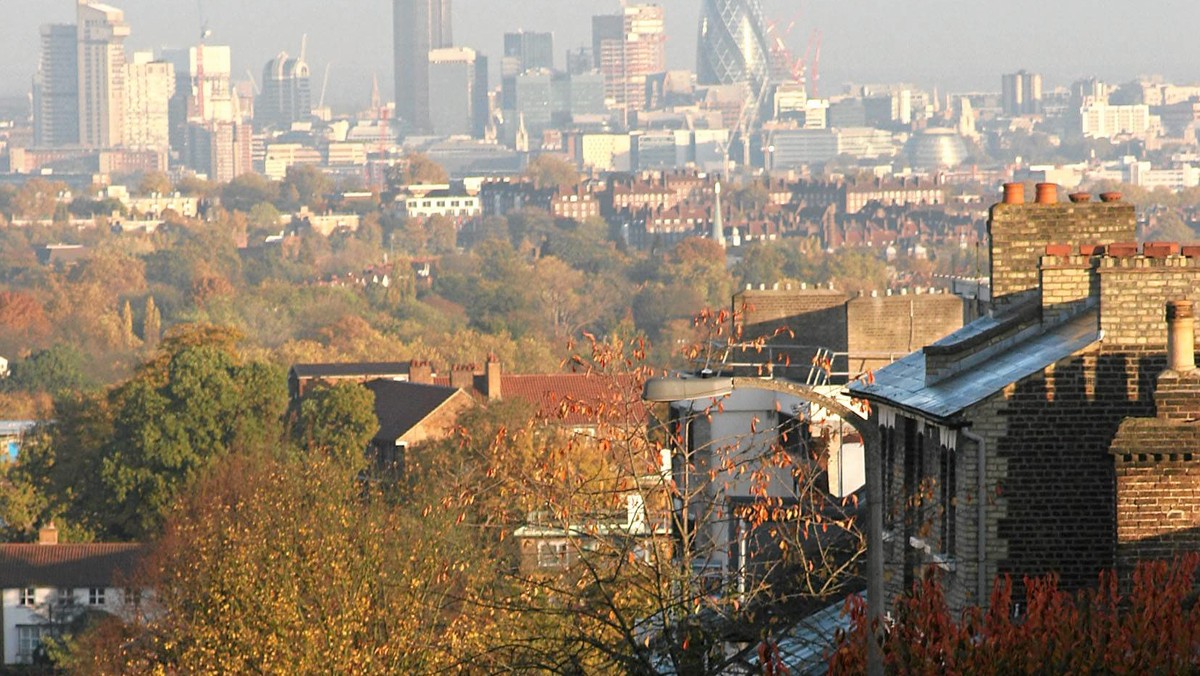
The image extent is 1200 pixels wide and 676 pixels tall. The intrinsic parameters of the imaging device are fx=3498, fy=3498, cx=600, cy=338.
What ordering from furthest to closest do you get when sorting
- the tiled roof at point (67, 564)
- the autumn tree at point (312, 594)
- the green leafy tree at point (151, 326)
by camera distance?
the green leafy tree at point (151, 326) < the tiled roof at point (67, 564) < the autumn tree at point (312, 594)

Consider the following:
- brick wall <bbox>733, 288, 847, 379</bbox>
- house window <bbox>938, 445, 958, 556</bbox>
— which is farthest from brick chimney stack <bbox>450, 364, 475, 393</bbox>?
house window <bbox>938, 445, 958, 556</bbox>

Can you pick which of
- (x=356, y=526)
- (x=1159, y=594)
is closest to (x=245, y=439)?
(x=356, y=526)

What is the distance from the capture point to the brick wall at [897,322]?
36.7m

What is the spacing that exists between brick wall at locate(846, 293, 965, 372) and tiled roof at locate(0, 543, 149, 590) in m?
38.3

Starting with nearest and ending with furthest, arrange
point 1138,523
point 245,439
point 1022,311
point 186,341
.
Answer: point 1138,523, point 1022,311, point 245,439, point 186,341

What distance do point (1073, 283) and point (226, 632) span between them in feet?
63.4

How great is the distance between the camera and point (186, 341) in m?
98.6

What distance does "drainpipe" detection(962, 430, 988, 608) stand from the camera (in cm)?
2116

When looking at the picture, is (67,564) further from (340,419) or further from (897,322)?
(897,322)

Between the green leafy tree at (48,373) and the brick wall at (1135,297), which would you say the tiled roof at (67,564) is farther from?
the green leafy tree at (48,373)

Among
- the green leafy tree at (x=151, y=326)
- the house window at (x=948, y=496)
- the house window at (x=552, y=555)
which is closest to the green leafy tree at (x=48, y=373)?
the green leafy tree at (x=151, y=326)

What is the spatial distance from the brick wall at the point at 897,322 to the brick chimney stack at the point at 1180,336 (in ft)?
53.1

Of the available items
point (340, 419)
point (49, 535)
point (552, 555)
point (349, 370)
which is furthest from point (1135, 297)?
point (349, 370)

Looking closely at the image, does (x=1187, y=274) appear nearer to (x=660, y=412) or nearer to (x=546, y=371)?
(x=660, y=412)
